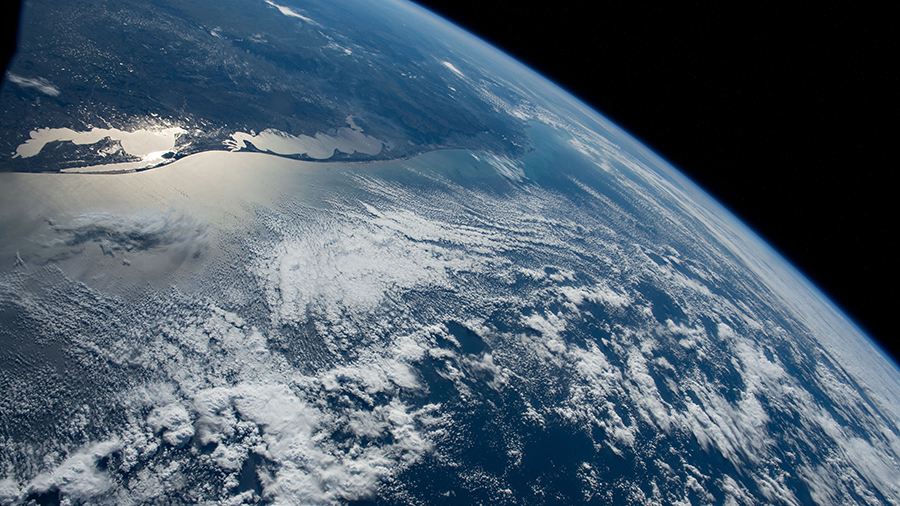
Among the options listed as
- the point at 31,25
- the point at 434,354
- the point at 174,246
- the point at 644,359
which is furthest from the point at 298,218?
the point at 31,25

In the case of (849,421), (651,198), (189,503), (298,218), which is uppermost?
(651,198)

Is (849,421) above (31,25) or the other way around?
above

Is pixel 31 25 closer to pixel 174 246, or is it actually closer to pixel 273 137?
pixel 273 137

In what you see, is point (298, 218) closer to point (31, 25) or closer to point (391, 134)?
point (391, 134)

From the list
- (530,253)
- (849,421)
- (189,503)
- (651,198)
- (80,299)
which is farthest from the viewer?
(651,198)

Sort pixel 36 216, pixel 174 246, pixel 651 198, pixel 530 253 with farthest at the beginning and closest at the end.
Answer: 1. pixel 651 198
2. pixel 530 253
3. pixel 174 246
4. pixel 36 216

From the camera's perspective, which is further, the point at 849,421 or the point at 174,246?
the point at 849,421
